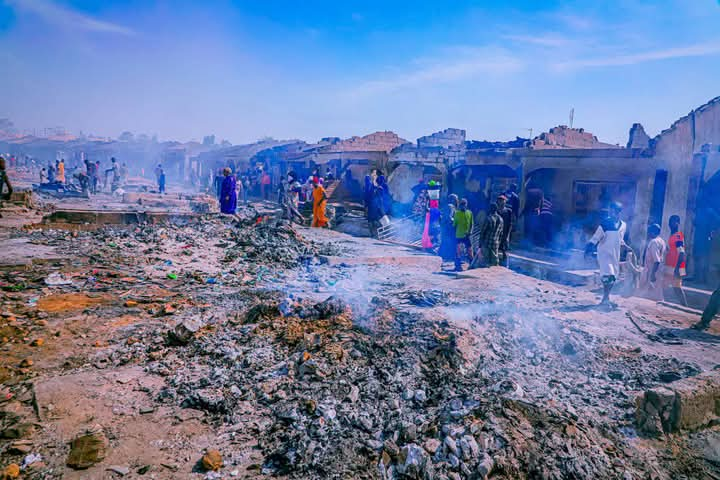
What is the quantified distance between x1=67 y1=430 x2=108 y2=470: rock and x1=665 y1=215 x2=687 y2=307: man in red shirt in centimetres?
768

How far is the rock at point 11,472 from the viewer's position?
2812 mm

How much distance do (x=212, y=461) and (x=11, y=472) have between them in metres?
1.27

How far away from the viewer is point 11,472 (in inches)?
112

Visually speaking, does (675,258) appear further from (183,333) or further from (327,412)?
(183,333)

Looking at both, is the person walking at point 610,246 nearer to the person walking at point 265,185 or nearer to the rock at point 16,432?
the rock at point 16,432

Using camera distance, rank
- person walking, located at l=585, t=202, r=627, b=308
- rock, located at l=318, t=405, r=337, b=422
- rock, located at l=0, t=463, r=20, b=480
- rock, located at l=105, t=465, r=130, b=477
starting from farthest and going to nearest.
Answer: person walking, located at l=585, t=202, r=627, b=308 < rock, located at l=318, t=405, r=337, b=422 < rock, located at l=105, t=465, r=130, b=477 < rock, located at l=0, t=463, r=20, b=480

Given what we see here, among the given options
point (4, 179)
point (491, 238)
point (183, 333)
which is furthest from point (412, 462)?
point (4, 179)

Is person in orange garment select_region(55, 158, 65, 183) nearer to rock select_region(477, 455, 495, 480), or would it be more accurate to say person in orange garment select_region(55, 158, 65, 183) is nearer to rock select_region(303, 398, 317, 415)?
rock select_region(303, 398, 317, 415)

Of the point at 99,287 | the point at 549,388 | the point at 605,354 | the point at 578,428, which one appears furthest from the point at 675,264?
the point at 99,287

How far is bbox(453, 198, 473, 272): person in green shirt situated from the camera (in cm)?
906

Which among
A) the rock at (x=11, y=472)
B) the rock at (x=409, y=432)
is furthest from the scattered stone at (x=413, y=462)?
the rock at (x=11, y=472)

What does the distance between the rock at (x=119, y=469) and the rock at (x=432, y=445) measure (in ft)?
6.73

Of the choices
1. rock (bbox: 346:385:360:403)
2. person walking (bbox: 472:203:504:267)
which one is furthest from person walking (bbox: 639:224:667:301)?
rock (bbox: 346:385:360:403)

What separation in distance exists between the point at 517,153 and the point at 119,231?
39.1 ft
